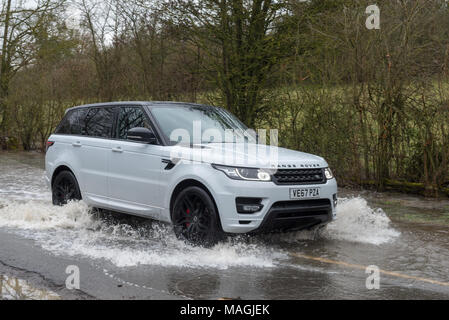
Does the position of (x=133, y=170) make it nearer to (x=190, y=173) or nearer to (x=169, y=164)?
(x=169, y=164)

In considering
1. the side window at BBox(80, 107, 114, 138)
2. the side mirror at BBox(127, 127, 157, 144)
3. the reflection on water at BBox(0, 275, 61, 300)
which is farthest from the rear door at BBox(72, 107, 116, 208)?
the reflection on water at BBox(0, 275, 61, 300)

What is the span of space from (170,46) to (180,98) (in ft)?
4.80

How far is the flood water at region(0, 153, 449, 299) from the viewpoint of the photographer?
5.42 metres

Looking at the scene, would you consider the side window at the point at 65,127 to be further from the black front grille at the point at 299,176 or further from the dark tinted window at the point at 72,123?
the black front grille at the point at 299,176

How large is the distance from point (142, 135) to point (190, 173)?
999 millimetres

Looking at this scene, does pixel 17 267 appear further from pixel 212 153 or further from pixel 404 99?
pixel 404 99

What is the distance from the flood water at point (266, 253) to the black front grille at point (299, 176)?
840 mm

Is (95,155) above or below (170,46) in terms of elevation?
below

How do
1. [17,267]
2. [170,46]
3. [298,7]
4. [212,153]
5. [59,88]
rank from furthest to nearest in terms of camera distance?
[59,88], [170,46], [298,7], [212,153], [17,267]

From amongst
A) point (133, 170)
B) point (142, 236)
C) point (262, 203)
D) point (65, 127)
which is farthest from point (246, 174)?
point (65, 127)

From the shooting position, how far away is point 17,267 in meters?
6.20

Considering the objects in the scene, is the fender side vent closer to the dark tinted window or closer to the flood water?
the flood water

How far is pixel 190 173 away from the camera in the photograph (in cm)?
681

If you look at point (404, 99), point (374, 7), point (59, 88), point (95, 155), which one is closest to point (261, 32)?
point (374, 7)
